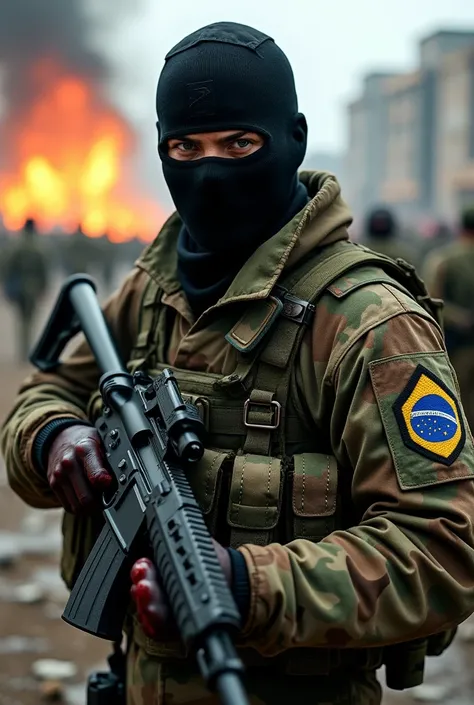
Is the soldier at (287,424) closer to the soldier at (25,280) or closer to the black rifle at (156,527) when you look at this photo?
the black rifle at (156,527)

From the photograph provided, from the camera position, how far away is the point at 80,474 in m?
1.94

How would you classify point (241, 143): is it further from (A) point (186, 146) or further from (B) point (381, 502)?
(B) point (381, 502)

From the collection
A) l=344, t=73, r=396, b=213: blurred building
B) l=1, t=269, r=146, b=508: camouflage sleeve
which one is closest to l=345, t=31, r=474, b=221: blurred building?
l=344, t=73, r=396, b=213: blurred building

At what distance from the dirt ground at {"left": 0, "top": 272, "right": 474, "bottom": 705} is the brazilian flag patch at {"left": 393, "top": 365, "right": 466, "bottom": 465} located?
2.21 metres

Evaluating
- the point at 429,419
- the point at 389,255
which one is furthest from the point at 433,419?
the point at 389,255

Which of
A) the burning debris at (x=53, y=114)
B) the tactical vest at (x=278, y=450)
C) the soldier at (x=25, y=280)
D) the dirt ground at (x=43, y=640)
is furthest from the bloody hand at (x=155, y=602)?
the burning debris at (x=53, y=114)

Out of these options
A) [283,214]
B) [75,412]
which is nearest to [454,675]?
[75,412]

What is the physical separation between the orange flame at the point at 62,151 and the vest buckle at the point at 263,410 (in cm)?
2343

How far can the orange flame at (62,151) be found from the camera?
25.4 meters

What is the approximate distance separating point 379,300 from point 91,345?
77cm

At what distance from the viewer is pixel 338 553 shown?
5.16 ft

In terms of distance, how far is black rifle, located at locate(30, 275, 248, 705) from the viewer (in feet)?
4.42

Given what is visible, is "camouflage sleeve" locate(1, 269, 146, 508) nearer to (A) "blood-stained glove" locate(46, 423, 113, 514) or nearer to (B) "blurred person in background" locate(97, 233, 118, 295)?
(A) "blood-stained glove" locate(46, 423, 113, 514)

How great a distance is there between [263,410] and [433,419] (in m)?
0.32
